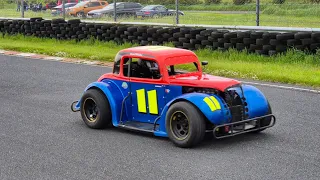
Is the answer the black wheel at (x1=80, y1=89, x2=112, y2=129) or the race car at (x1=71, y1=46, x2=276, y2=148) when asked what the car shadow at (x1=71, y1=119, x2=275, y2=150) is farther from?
the black wheel at (x1=80, y1=89, x2=112, y2=129)

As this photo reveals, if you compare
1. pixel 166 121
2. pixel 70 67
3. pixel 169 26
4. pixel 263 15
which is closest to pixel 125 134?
pixel 166 121

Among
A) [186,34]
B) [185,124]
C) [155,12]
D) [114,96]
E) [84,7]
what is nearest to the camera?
[185,124]

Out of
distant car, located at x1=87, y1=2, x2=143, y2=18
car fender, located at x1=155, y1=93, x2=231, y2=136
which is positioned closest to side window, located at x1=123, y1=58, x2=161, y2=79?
car fender, located at x1=155, y1=93, x2=231, y2=136

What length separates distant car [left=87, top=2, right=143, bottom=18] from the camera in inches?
830

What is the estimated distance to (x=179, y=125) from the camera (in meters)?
8.24

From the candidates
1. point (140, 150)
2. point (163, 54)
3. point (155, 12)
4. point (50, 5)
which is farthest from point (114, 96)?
point (50, 5)

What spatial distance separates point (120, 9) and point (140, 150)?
45.7ft

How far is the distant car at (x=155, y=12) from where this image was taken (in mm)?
19781

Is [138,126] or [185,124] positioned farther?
[138,126]

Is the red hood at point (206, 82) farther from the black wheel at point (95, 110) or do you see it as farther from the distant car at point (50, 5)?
the distant car at point (50, 5)

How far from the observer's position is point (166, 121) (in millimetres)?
8266

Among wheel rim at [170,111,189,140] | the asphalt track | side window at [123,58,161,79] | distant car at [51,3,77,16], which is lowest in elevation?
the asphalt track

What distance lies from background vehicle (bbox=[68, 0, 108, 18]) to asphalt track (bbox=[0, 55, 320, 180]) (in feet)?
36.9

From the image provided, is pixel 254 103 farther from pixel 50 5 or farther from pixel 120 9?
pixel 50 5
